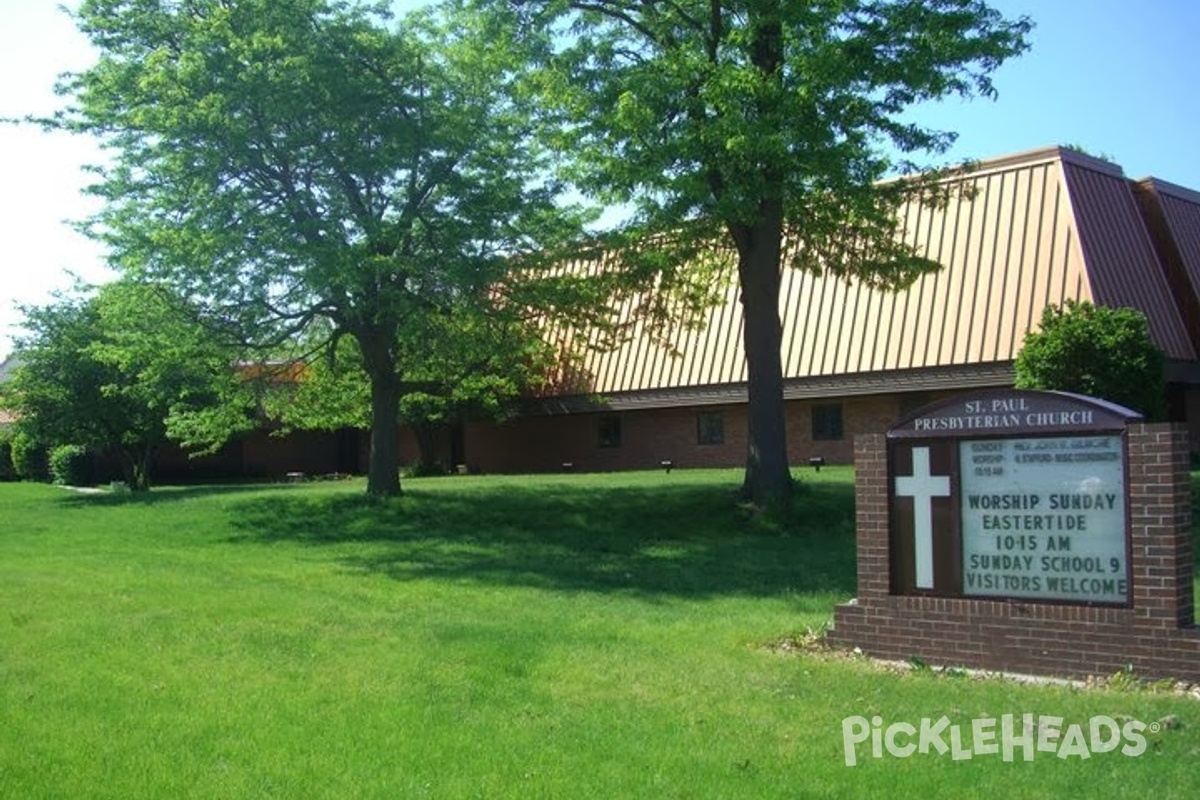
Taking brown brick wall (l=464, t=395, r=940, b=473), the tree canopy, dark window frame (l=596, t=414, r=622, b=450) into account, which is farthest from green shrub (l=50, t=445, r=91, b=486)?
the tree canopy

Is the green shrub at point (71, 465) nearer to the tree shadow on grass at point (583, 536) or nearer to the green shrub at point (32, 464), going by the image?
the green shrub at point (32, 464)

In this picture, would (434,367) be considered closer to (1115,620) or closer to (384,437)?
(384,437)

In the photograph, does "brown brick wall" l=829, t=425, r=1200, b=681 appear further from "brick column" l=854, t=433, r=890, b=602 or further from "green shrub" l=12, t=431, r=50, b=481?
"green shrub" l=12, t=431, r=50, b=481

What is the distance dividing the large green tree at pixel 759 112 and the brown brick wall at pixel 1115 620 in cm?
863

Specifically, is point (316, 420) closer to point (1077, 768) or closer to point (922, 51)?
point (922, 51)

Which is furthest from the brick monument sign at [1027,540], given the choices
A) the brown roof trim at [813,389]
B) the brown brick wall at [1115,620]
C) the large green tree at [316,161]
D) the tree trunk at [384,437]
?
the brown roof trim at [813,389]

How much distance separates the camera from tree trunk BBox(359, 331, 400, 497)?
970 inches

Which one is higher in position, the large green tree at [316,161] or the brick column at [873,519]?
the large green tree at [316,161]

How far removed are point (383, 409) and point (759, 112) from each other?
34.8 feet

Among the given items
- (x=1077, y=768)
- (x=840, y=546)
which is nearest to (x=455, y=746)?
(x=1077, y=768)

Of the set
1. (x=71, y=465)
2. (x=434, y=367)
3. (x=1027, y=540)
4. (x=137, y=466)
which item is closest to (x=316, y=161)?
(x=434, y=367)
